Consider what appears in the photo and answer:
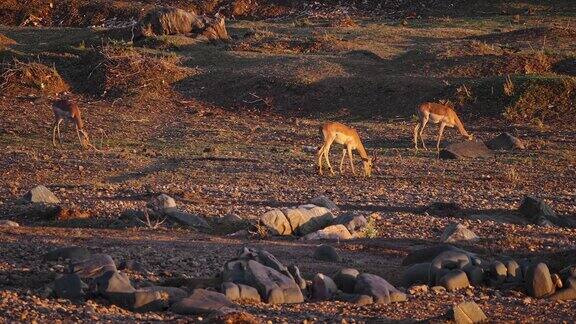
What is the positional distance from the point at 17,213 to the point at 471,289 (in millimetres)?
6495

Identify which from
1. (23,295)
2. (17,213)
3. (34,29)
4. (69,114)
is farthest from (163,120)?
(23,295)

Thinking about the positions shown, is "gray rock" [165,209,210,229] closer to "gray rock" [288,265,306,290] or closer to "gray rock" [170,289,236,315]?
"gray rock" [288,265,306,290]

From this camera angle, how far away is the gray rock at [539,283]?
10.5 m

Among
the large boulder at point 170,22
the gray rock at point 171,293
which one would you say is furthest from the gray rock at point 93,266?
the large boulder at point 170,22

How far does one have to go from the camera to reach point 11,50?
2880 centimetres

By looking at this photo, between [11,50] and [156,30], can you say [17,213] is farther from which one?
Result: [156,30]

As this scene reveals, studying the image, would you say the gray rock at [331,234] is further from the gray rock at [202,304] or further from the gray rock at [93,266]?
the gray rock at [202,304]

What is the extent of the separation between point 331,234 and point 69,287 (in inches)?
179

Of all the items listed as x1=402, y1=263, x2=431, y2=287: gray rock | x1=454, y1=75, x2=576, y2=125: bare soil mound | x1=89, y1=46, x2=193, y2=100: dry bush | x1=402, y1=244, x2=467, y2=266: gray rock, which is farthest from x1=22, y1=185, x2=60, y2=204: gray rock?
x1=454, y1=75, x2=576, y2=125: bare soil mound

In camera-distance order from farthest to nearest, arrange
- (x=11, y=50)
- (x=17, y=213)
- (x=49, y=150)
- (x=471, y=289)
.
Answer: (x=11, y=50)
(x=49, y=150)
(x=17, y=213)
(x=471, y=289)

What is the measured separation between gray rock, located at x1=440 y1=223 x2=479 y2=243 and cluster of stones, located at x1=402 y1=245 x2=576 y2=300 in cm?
159

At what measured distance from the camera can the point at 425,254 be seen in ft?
37.6

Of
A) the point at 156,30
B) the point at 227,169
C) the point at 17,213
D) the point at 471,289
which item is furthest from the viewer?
the point at 156,30

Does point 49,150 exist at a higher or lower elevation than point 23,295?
lower
